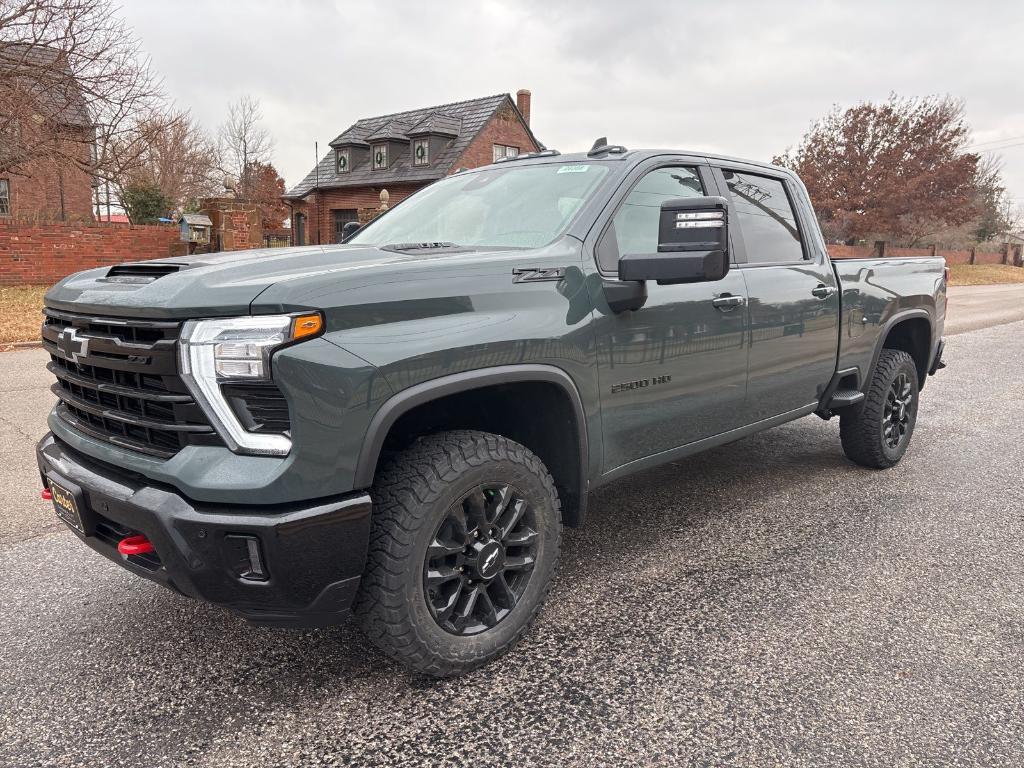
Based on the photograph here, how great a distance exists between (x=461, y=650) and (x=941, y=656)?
5.74 feet

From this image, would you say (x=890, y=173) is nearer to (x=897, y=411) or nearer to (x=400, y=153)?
(x=400, y=153)

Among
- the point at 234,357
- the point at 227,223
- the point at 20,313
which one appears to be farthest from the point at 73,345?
the point at 227,223

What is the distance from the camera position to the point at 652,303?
9.85ft

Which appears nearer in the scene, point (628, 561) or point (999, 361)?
point (628, 561)

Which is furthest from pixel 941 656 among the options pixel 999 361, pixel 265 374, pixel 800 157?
pixel 800 157

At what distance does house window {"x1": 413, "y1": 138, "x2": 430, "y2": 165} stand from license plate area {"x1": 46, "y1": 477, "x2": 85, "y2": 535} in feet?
109

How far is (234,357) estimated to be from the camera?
2.04 metres

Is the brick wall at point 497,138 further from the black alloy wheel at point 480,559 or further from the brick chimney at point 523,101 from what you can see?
the black alloy wheel at point 480,559

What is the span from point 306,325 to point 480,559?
39.0 inches

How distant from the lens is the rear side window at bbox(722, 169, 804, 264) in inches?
150

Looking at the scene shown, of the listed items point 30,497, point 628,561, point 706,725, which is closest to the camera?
point 706,725

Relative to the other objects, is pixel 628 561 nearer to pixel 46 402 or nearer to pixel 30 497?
pixel 30 497

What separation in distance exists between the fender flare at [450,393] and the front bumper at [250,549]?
12 centimetres

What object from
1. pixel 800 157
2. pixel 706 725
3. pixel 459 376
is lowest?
pixel 706 725
